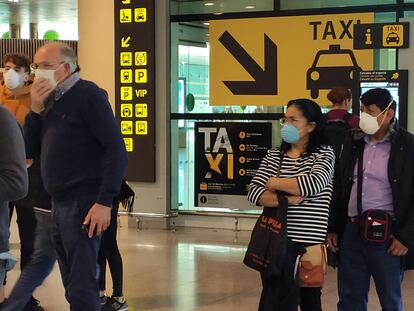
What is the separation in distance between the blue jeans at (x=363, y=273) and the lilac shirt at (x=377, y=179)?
178 millimetres

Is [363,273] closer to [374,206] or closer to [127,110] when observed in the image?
[374,206]

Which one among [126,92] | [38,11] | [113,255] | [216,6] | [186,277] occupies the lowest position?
[186,277]

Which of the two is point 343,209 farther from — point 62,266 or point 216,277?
point 216,277

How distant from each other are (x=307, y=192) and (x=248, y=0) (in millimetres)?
5560

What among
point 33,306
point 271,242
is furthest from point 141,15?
point 271,242

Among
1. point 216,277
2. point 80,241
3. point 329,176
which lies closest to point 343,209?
point 329,176

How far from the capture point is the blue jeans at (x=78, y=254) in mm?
3922

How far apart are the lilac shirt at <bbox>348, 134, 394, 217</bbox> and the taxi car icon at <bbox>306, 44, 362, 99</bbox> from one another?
14.9ft

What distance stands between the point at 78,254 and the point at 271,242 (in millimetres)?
984

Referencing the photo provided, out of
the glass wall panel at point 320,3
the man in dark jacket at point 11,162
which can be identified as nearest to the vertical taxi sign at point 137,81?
the glass wall panel at point 320,3

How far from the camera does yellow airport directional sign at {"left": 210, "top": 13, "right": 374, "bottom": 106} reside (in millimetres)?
8633

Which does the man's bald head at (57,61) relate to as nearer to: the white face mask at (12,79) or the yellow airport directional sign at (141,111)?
the white face mask at (12,79)

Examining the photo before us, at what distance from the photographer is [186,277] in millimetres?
6691

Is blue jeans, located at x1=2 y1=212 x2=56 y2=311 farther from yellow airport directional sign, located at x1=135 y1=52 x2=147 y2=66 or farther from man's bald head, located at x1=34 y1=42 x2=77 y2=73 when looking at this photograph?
yellow airport directional sign, located at x1=135 y1=52 x2=147 y2=66
